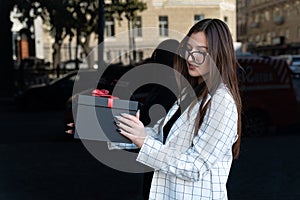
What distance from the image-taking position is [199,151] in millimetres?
1580

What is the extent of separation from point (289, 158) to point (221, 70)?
530 cm

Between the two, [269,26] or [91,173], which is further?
[269,26]

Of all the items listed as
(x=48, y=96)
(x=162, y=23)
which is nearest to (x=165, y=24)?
(x=162, y=23)

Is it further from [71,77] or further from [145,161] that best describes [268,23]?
[145,161]

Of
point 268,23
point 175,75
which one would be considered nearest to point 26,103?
point 175,75

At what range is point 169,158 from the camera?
1.59m

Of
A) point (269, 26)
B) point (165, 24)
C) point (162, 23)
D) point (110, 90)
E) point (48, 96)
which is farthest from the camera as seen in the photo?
point (269, 26)

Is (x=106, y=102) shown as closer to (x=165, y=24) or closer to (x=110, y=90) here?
(x=110, y=90)

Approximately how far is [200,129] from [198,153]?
9 cm

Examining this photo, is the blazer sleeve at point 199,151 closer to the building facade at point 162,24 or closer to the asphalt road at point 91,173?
the building facade at point 162,24

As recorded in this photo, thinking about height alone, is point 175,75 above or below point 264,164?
above

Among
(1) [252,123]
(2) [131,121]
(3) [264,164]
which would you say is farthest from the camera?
(1) [252,123]

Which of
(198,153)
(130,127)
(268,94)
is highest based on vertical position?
(130,127)

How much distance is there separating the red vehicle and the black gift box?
6.93 metres
